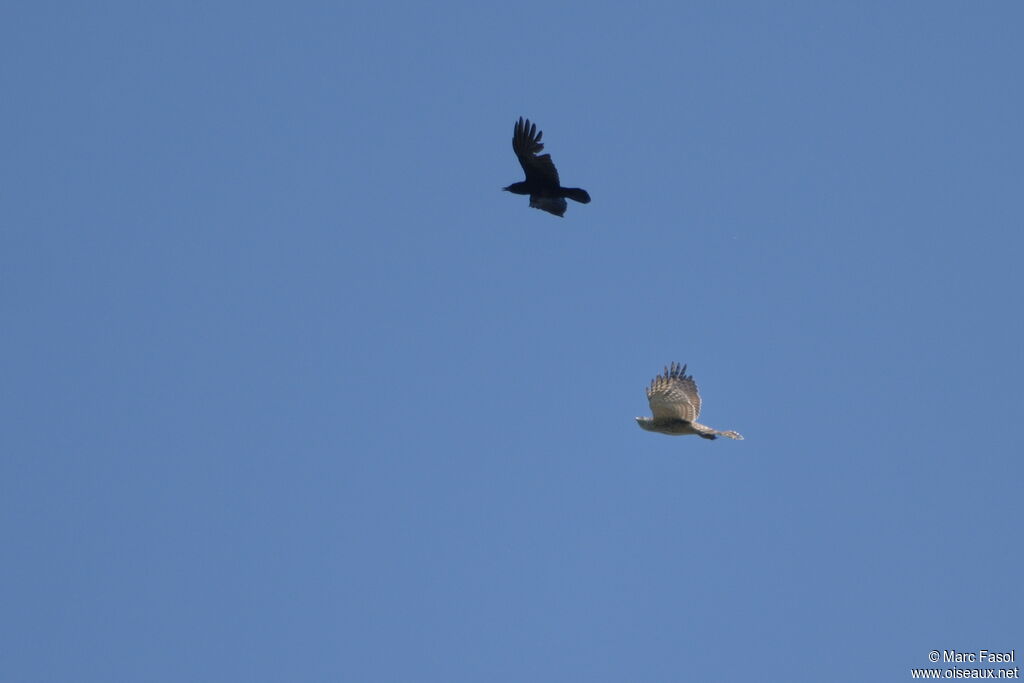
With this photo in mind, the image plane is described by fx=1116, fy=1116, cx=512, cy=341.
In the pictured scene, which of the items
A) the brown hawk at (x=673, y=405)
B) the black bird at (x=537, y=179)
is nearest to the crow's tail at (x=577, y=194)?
the black bird at (x=537, y=179)

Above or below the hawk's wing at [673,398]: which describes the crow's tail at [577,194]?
above

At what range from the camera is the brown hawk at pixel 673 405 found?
1820 centimetres

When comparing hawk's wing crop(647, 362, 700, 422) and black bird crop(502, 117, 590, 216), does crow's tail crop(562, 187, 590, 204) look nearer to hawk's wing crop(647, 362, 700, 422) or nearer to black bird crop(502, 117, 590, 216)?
black bird crop(502, 117, 590, 216)

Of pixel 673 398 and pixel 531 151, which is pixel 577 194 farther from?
pixel 673 398

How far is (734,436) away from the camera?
57.9ft

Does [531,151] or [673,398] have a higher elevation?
[531,151]

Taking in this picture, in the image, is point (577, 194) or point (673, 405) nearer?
point (673, 405)

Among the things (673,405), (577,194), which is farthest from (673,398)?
(577,194)

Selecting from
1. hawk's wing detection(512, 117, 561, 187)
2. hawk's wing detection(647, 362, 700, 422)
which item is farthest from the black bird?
hawk's wing detection(647, 362, 700, 422)

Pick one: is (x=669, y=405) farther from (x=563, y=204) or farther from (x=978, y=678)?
(x=978, y=678)

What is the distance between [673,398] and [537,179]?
15.2ft

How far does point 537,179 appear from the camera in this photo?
64.8 feet

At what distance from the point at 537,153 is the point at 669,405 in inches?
195

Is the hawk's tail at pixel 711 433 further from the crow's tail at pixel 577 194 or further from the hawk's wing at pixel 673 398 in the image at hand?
the crow's tail at pixel 577 194
